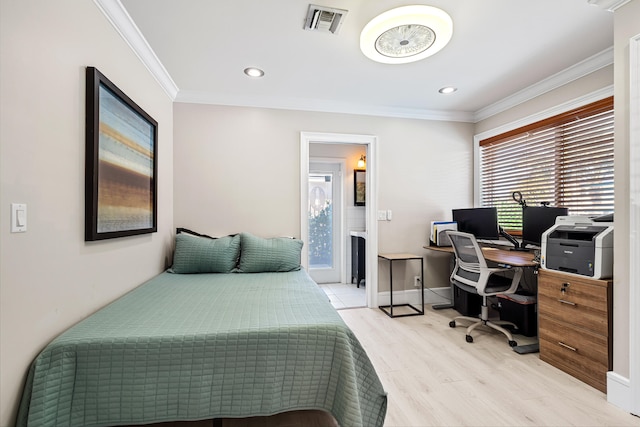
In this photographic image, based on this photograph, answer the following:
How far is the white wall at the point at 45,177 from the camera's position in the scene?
1.12m

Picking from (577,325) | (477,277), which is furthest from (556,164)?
(577,325)

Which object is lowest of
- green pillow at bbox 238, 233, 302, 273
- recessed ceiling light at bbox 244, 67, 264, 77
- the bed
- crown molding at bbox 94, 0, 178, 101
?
the bed

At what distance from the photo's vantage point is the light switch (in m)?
1.13

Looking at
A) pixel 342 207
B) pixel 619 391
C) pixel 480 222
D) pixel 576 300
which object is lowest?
pixel 619 391

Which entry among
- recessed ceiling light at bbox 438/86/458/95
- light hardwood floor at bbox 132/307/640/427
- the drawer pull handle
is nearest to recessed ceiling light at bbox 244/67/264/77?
recessed ceiling light at bbox 438/86/458/95

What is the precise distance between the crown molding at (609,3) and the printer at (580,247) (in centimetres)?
130

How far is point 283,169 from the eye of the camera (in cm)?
336

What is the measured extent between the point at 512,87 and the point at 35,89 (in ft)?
12.1

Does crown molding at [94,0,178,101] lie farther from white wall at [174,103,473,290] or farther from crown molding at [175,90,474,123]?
white wall at [174,103,473,290]

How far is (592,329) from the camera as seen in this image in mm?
1941

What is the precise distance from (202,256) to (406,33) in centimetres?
236

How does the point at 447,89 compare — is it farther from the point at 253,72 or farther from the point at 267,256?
the point at 267,256

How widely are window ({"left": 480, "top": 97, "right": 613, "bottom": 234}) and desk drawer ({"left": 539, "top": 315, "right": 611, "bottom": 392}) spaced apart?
3.48 ft

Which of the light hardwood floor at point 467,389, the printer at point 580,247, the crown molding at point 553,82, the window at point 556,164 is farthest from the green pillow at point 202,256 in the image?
the crown molding at point 553,82
